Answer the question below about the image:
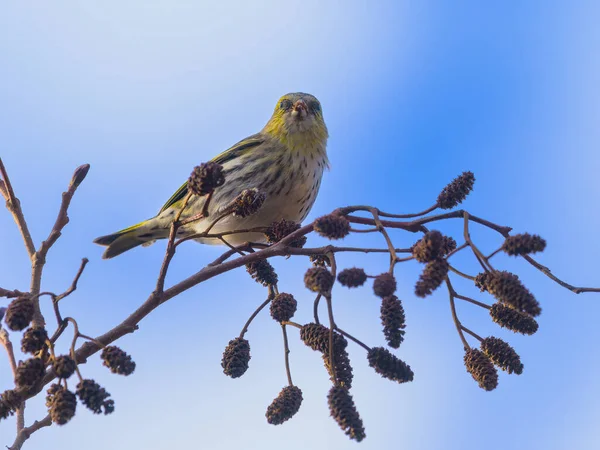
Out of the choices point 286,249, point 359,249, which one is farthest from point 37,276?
point 359,249

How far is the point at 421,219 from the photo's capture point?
2.19 meters

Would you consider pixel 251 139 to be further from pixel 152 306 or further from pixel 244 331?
pixel 152 306

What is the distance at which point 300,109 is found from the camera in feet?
16.1

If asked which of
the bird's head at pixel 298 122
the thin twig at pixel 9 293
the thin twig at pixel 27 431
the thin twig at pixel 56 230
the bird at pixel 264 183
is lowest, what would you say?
the thin twig at pixel 27 431

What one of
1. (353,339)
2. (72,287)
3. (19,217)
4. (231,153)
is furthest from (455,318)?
(231,153)

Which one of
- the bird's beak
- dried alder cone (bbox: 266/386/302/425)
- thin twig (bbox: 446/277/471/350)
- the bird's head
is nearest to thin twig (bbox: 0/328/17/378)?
dried alder cone (bbox: 266/386/302/425)

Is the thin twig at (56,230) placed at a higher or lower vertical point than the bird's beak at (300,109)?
lower

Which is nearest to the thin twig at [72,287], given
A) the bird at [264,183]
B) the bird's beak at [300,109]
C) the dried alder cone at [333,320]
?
the dried alder cone at [333,320]

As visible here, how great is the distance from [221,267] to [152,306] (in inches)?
10.0

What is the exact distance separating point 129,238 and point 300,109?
1.49m

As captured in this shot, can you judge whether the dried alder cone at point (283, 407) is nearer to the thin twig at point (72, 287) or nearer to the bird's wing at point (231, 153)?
the thin twig at point (72, 287)

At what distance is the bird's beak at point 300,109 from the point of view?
4867 millimetres

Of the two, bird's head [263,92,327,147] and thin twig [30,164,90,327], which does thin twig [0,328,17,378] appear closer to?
thin twig [30,164,90,327]

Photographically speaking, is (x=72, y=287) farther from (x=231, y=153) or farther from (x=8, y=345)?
(x=231, y=153)
